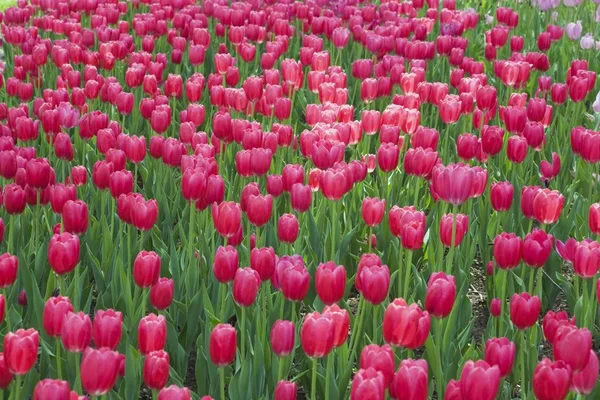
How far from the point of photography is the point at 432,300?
2.27m

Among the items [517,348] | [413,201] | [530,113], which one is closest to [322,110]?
[413,201]

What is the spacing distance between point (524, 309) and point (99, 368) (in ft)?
3.71

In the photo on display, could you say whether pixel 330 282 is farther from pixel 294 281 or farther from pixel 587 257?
pixel 587 257

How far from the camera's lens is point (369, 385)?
5.74 feet

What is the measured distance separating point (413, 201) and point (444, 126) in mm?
1405

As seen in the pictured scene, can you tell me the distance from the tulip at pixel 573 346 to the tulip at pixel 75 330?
106cm

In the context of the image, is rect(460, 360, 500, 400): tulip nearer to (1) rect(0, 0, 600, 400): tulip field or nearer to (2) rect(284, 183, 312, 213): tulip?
(1) rect(0, 0, 600, 400): tulip field

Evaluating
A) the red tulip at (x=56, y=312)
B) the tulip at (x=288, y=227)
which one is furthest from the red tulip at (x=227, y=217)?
the red tulip at (x=56, y=312)

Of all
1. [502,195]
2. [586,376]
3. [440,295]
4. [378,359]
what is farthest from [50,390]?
[502,195]

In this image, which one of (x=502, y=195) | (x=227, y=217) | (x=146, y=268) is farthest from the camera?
(x=502, y=195)

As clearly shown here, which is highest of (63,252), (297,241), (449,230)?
(63,252)

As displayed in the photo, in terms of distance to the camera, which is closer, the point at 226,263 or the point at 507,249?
the point at 226,263

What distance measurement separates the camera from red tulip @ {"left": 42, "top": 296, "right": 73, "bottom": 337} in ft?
6.81

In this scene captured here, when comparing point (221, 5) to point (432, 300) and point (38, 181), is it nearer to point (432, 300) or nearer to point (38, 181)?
point (38, 181)
